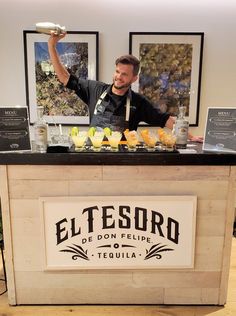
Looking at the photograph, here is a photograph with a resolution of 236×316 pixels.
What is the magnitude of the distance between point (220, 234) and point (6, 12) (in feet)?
8.48

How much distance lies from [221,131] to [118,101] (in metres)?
0.85

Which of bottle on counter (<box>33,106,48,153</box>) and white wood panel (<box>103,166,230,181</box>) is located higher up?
bottle on counter (<box>33,106,48,153</box>)

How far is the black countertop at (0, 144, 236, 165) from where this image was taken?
1707 mm

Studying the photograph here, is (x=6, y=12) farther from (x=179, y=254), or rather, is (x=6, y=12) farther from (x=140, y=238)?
(x=179, y=254)

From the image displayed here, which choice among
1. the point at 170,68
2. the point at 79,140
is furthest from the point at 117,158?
the point at 170,68

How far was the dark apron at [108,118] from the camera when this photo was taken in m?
2.38

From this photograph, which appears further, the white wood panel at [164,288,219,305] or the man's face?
the man's face

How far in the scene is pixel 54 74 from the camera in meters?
2.96

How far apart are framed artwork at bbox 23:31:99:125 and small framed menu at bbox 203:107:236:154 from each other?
1426 mm

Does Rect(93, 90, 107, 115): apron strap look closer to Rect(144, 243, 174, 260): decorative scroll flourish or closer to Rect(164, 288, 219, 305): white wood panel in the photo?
Rect(144, 243, 174, 260): decorative scroll flourish

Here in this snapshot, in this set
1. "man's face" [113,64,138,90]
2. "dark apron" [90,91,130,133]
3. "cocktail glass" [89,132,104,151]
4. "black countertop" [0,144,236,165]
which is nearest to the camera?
"black countertop" [0,144,236,165]

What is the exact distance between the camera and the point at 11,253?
1825 millimetres

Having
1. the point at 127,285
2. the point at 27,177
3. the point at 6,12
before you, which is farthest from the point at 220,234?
the point at 6,12

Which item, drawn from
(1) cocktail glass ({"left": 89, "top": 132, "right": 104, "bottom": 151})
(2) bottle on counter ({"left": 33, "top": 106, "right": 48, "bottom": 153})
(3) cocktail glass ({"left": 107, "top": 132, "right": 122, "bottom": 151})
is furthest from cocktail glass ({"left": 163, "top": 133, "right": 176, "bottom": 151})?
(2) bottle on counter ({"left": 33, "top": 106, "right": 48, "bottom": 153})
